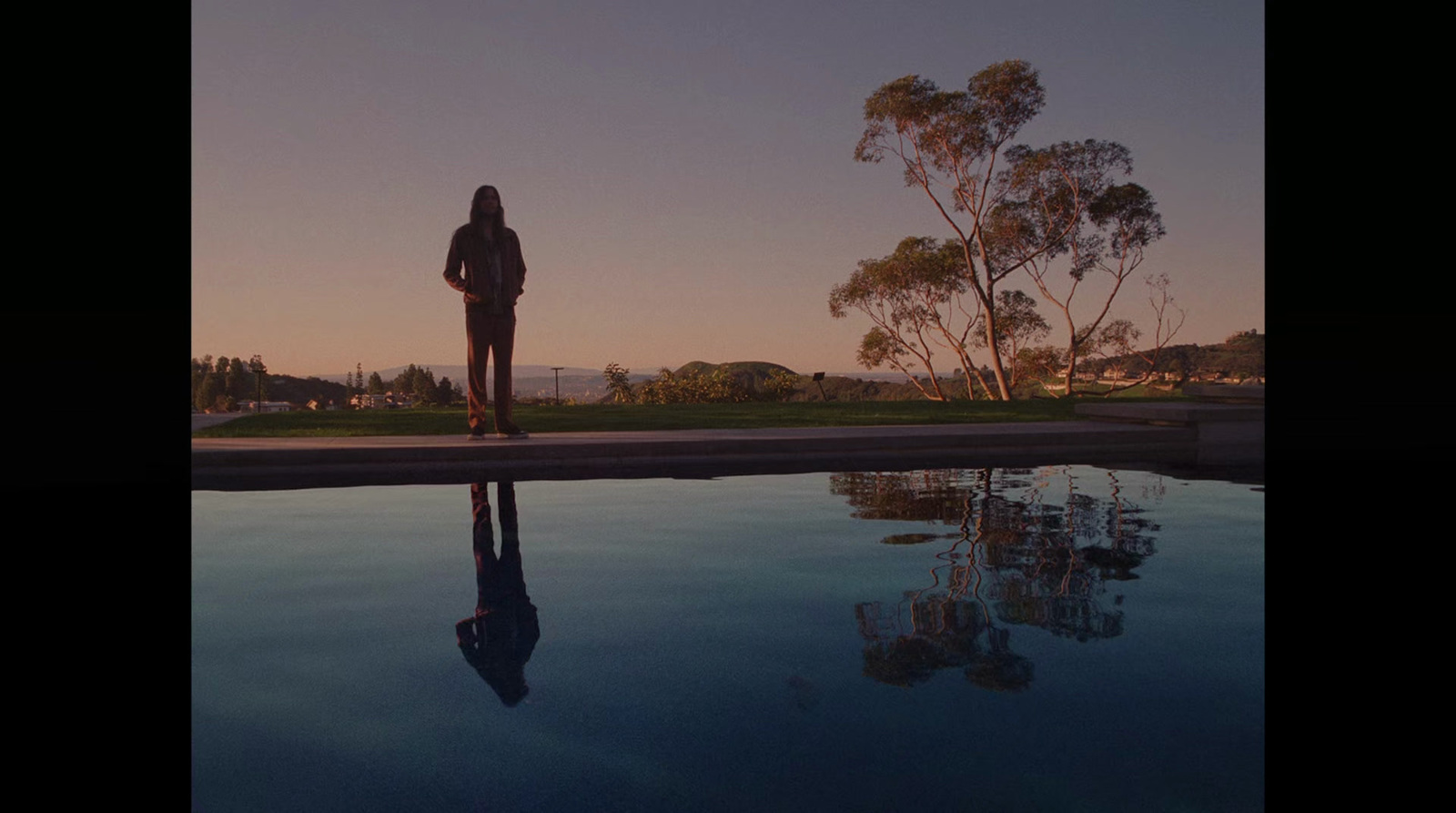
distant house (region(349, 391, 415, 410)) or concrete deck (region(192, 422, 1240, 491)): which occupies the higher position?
distant house (region(349, 391, 415, 410))

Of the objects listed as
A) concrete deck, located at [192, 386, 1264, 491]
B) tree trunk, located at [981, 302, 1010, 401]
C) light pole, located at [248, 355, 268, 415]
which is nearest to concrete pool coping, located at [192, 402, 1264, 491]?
concrete deck, located at [192, 386, 1264, 491]

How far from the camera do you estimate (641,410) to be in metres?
16.1

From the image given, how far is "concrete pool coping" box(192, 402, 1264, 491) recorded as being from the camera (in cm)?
840

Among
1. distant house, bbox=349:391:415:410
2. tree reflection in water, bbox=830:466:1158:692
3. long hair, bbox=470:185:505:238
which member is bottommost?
tree reflection in water, bbox=830:466:1158:692

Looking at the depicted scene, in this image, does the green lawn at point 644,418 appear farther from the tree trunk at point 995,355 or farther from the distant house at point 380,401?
the tree trunk at point 995,355

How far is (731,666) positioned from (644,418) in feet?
37.4

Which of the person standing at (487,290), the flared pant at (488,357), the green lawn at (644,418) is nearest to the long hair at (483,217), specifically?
the person standing at (487,290)

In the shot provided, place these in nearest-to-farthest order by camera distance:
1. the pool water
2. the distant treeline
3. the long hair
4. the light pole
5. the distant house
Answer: the pool water → the long hair → the light pole → the distant house → the distant treeline

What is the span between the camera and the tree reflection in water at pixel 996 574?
2879mm

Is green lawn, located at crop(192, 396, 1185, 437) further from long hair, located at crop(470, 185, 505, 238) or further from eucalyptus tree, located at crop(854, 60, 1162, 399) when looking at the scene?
eucalyptus tree, located at crop(854, 60, 1162, 399)

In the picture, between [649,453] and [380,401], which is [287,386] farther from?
[649,453]

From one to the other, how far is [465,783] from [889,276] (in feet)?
90.9

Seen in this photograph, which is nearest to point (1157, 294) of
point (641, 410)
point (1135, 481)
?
point (641, 410)

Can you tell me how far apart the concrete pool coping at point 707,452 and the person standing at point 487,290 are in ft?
2.31
